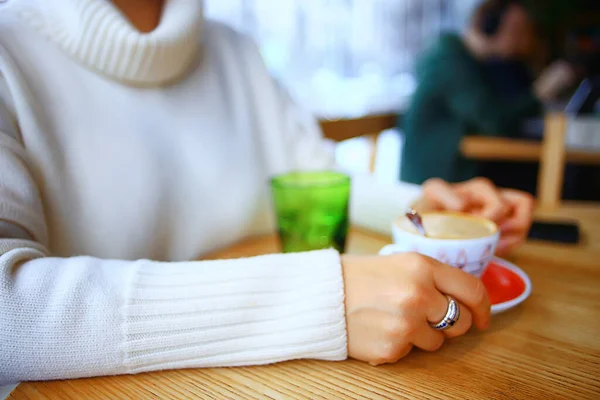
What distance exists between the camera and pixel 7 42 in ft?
1.68

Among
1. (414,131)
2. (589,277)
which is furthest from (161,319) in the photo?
(414,131)

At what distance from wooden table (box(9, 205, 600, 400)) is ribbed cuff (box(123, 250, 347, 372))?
0.05 feet

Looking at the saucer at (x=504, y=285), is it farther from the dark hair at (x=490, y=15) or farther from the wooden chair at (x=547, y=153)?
the dark hair at (x=490, y=15)

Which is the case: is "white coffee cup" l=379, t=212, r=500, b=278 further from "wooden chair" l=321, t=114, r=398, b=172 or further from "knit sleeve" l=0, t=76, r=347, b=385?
"wooden chair" l=321, t=114, r=398, b=172

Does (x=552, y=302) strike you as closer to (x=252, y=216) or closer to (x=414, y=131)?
(x=252, y=216)

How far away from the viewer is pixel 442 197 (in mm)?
620

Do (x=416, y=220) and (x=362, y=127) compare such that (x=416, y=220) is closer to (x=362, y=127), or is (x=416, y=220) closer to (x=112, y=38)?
(x=112, y=38)

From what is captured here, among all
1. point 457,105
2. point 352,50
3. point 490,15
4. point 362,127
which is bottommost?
point 362,127

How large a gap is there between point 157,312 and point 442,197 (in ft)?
1.41

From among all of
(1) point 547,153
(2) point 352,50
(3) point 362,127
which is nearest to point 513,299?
(1) point 547,153

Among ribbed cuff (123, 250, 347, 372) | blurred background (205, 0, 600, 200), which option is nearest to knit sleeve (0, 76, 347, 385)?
ribbed cuff (123, 250, 347, 372)

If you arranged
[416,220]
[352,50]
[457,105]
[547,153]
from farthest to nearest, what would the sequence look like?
[352,50]
[457,105]
[547,153]
[416,220]

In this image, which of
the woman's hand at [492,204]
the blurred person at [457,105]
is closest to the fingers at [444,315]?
the woman's hand at [492,204]

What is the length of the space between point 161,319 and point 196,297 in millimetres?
33
